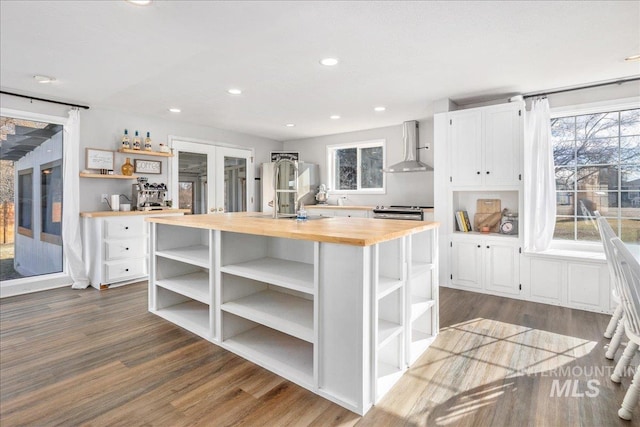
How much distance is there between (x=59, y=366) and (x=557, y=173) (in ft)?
16.3

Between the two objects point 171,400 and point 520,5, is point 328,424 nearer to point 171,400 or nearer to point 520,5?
point 171,400

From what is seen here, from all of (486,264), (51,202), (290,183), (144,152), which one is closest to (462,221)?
(486,264)

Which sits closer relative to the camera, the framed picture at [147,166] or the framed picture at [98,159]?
the framed picture at [98,159]

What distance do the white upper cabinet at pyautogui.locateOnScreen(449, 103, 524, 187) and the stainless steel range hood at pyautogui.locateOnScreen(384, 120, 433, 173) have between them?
3.26ft

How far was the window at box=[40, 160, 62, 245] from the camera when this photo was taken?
162 inches

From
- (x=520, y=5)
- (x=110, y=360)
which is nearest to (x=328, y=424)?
(x=110, y=360)

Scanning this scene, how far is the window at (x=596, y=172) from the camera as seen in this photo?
3.40m

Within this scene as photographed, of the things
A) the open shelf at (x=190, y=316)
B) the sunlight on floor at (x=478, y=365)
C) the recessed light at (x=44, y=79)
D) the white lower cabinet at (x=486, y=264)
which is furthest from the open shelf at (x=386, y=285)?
the recessed light at (x=44, y=79)

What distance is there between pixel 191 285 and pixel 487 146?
3.49 m

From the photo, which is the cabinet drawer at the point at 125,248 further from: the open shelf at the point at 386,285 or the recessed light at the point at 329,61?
the open shelf at the point at 386,285

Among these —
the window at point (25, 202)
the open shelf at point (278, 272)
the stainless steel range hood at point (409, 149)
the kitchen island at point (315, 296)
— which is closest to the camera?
the kitchen island at point (315, 296)

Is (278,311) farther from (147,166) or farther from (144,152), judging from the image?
(147,166)

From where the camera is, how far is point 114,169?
4.52 meters

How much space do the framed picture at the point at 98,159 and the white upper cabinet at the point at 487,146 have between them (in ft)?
14.6
